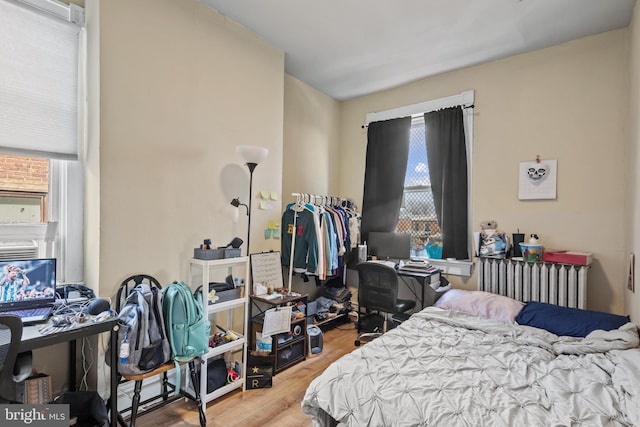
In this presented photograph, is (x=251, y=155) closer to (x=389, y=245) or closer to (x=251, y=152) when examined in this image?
(x=251, y=152)

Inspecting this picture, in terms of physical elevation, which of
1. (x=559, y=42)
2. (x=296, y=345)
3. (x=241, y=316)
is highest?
(x=559, y=42)

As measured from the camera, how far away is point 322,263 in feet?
11.2

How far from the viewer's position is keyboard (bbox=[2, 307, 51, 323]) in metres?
1.69

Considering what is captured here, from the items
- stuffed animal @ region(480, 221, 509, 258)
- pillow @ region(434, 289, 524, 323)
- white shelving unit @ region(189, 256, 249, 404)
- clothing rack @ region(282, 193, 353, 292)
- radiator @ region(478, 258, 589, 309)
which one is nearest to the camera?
white shelving unit @ region(189, 256, 249, 404)

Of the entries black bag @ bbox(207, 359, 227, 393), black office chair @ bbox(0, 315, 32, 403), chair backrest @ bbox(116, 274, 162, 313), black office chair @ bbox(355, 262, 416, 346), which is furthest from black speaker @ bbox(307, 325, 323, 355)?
black office chair @ bbox(0, 315, 32, 403)

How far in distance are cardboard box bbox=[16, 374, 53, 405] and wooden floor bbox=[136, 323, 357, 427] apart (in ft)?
1.85

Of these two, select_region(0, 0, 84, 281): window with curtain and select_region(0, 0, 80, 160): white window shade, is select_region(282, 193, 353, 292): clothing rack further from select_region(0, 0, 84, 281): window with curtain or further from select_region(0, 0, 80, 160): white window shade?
select_region(0, 0, 80, 160): white window shade

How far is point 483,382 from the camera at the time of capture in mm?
1570

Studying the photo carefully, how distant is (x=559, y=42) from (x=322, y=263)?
10.4ft

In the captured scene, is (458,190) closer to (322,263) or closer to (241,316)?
(322,263)

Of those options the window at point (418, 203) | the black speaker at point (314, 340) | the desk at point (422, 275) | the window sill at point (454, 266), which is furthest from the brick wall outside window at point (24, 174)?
the window sill at point (454, 266)

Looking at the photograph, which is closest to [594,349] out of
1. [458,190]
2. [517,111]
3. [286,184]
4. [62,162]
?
[458,190]

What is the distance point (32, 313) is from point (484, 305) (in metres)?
3.25

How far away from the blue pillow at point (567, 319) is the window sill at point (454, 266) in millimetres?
845
